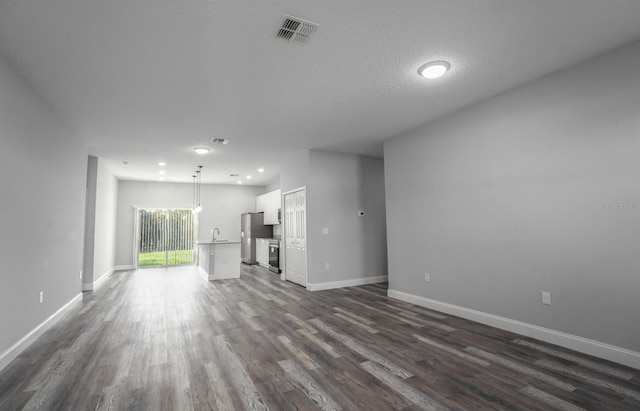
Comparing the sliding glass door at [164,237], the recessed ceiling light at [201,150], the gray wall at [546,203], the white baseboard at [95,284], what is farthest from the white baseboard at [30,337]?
the sliding glass door at [164,237]

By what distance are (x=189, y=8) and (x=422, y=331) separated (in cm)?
385

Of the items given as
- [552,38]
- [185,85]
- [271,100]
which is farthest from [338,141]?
[552,38]

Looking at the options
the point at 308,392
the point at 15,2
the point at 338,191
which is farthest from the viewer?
the point at 338,191

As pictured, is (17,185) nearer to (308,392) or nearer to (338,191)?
(308,392)

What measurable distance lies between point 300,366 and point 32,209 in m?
3.38

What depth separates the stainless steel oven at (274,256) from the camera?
8.38m

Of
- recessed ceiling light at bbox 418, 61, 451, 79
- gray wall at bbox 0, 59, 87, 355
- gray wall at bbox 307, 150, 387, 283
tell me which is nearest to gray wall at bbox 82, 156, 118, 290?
gray wall at bbox 0, 59, 87, 355

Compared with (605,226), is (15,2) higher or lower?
higher

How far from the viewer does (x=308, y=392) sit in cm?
228

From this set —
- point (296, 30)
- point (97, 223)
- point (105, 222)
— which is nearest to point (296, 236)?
point (97, 223)

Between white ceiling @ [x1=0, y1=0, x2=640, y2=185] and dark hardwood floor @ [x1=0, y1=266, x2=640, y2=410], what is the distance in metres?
2.79

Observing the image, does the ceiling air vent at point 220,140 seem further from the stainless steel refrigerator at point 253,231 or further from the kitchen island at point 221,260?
the stainless steel refrigerator at point 253,231

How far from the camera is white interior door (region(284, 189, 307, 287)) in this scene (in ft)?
20.9

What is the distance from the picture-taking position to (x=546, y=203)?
10.7ft
